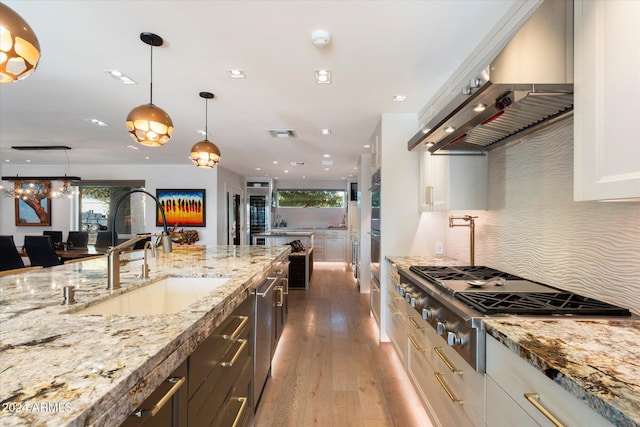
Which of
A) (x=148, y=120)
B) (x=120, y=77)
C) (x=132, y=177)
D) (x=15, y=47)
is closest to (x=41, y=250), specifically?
(x=132, y=177)

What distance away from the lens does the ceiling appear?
172cm

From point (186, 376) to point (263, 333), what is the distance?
4.13ft

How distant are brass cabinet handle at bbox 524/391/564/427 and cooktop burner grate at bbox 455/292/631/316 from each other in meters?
0.36

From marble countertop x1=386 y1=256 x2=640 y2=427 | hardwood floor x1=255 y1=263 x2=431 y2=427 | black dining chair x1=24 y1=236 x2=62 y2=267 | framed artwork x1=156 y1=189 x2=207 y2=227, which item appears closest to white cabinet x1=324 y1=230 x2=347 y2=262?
framed artwork x1=156 y1=189 x2=207 y2=227

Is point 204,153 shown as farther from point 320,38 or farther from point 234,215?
point 234,215

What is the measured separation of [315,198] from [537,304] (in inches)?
343

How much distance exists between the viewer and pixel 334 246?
8.78 meters

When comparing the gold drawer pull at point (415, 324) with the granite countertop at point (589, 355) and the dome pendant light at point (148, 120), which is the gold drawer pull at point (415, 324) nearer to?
the granite countertop at point (589, 355)

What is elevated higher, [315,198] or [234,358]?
[315,198]

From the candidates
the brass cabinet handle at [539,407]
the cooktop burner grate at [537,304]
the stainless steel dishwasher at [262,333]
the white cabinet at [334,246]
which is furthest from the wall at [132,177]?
the brass cabinet handle at [539,407]

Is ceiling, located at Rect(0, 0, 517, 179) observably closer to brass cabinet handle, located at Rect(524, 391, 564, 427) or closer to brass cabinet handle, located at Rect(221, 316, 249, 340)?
brass cabinet handle, located at Rect(221, 316, 249, 340)

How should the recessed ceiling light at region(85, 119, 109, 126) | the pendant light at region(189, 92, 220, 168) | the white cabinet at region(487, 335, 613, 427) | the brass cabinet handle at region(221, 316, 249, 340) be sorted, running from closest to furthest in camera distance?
the white cabinet at region(487, 335, 613, 427)
the brass cabinet handle at region(221, 316, 249, 340)
the pendant light at region(189, 92, 220, 168)
the recessed ceiling light at region(85, 119, 109, 126)

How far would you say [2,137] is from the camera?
15.1ft

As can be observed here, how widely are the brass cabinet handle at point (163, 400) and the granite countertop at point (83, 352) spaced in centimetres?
4
